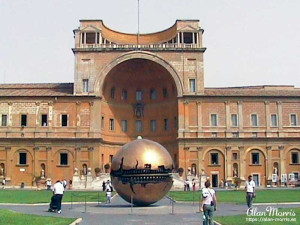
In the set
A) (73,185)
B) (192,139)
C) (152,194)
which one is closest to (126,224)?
(152,194)

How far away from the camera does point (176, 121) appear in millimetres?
55250

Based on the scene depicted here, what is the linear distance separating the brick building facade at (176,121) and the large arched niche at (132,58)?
12 centimetres

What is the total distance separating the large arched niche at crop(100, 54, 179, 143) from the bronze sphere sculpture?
33.8 metres

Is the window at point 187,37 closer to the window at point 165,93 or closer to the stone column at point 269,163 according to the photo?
the window at point 165,93

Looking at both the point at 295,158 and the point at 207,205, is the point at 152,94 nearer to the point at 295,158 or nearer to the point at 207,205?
the point at 295,158

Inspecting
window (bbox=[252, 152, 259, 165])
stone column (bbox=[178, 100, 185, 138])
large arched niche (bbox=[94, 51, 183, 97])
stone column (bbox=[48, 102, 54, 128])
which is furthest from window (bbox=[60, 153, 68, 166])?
window (bbox=[252, 152, 259, 165])

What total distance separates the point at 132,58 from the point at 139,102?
762 cm

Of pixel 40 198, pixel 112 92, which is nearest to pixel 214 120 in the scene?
pixel 112 92

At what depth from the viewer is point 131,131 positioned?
192ft

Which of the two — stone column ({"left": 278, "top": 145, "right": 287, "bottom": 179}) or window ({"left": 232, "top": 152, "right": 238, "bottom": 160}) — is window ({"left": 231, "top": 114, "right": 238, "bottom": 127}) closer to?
window ({"left": 232, "top": 152, "right": 238, "bottom": 160})

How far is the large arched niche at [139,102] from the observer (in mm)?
55656

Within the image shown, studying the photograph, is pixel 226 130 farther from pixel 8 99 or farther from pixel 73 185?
pixel 8 99

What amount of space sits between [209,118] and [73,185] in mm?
17756

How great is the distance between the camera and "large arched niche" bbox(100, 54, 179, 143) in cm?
5566
